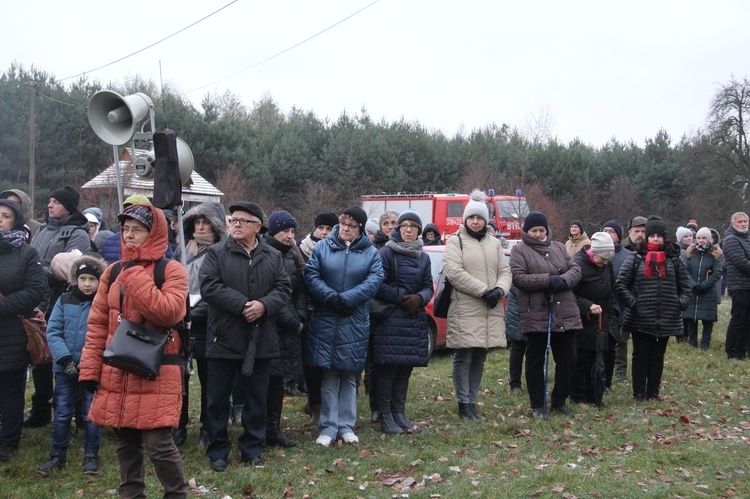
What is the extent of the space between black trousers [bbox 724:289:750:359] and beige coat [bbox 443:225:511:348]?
533 centimetres

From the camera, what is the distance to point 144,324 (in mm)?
4680

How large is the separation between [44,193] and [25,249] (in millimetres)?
28673

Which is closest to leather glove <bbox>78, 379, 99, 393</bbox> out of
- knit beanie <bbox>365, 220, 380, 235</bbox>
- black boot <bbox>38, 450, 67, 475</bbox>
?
black boot <bbox>38, 450, 67, 475</bbox>

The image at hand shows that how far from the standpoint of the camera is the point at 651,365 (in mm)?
8945

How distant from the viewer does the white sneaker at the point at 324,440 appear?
272 inches

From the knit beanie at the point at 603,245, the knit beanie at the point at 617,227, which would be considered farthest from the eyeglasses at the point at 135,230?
the knit beanie at the point at 617,227

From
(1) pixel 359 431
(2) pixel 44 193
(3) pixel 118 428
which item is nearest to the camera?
(3) pixel 118 428

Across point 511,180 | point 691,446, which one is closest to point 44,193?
point 511,180

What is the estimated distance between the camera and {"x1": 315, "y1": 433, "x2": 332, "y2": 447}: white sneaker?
691 cm

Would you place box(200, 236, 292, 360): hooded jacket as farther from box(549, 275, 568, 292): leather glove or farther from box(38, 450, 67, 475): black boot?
box(549, 275, 568, 292): leather glove

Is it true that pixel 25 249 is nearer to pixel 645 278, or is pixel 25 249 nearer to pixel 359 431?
pixel 359 431

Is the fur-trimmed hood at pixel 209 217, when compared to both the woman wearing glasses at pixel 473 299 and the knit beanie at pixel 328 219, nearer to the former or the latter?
the knit beanie at pixel 328 219

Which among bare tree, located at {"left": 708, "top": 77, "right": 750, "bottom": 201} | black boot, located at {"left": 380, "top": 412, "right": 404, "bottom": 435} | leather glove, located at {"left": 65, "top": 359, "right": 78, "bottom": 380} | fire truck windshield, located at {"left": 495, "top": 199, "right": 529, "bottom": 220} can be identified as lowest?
black boot, located at {"left": 380, "top": 412, "right": 404, "bottom": 435}

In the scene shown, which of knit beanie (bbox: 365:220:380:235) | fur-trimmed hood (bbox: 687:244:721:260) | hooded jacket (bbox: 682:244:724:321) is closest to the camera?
knit beanie (bbox: 365:220:380:235)
